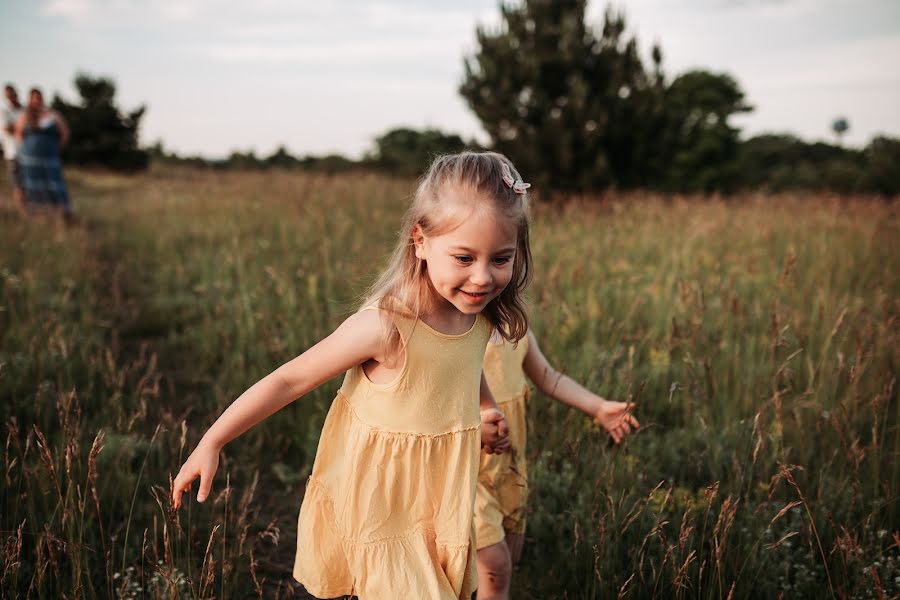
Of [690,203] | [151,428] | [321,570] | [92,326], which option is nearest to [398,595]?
[321,570]

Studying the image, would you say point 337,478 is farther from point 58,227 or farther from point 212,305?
point 58,227

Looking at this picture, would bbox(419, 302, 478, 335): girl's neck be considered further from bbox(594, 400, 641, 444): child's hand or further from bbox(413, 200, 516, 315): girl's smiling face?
bbox(594, 400, 641, 444): child's hand

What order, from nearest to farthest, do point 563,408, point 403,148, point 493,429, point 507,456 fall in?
point 493,429 < point 507,456 < point 563,408 < point 403,148

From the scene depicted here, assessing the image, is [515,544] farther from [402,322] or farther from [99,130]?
[99,130]

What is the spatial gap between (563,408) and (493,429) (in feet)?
4.10

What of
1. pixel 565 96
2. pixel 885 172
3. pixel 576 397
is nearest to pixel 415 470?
pixel 576 397

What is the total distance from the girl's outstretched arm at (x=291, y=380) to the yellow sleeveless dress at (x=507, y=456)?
663 mm

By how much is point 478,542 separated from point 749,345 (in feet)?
7.82

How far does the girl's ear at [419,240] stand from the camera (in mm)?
1628

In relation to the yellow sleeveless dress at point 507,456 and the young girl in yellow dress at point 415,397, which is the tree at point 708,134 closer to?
the yellow sleeveless dress at point 507,456

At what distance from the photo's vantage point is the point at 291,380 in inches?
62.5

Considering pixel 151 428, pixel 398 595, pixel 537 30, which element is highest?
pixel 537 30

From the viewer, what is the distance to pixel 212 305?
4.89 m

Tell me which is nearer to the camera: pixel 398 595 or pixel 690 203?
pixel 398 595
